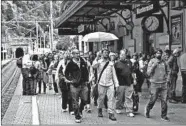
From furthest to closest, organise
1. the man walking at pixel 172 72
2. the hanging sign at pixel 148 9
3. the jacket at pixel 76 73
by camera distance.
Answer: the hanging sign at pixel 148 9, the man walking at pixel 172 72, the jacket at pixel 76 73

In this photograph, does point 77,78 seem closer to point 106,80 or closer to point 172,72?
point 106,80

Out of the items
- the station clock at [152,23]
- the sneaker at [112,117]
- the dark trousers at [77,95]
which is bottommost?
the sneaker at [112,117]

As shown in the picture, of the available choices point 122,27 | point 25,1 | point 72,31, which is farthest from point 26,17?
point 122,27

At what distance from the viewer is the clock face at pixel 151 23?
1451 centimetres

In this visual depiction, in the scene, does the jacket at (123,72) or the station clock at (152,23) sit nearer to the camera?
the jacket at (123,72)

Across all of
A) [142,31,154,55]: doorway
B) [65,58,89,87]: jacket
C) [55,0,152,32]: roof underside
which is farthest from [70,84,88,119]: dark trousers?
[142,31,154,55]: doorway

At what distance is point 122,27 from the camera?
20922mm

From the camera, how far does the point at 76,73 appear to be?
9.45m

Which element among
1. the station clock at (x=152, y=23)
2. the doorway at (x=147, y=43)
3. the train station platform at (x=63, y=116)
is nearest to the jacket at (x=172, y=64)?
the train station platform at (x=63, y=116)

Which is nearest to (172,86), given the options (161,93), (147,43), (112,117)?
(161,93)

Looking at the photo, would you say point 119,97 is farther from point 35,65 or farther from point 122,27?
point 122,27

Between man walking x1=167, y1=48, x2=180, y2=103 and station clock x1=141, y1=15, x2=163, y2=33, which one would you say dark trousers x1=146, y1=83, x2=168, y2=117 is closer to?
man walking x1=167, y1=48, x2=180, y2=103

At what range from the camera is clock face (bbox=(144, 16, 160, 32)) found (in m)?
14.5

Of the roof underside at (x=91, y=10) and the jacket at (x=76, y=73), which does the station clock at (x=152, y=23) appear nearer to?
the roof underside at (x=91, y=10)
